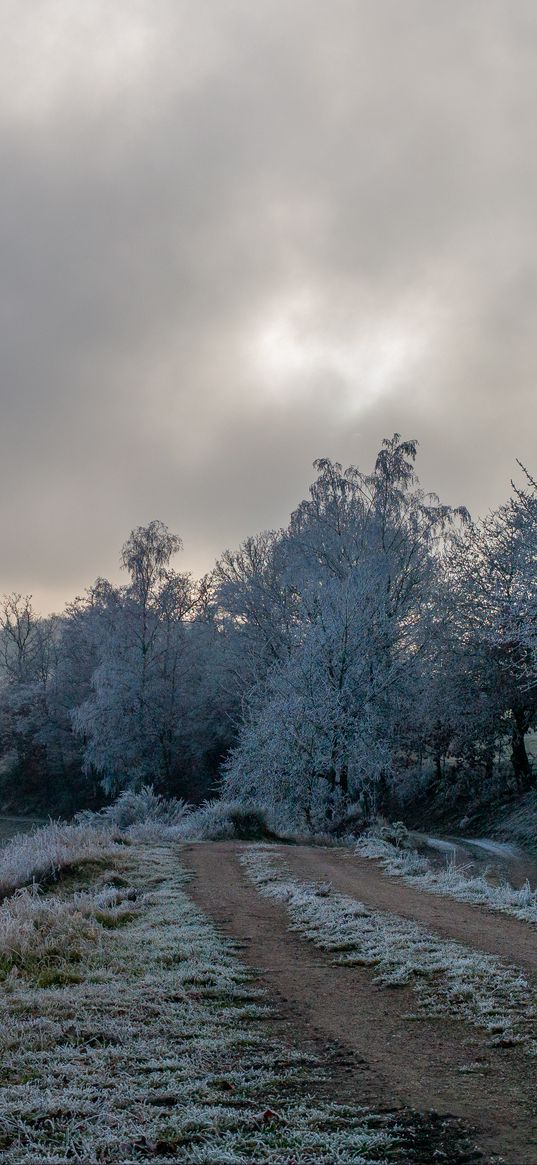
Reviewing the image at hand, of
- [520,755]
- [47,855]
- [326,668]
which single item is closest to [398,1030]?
[47,855]

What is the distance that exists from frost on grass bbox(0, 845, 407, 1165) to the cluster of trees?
8.96 m

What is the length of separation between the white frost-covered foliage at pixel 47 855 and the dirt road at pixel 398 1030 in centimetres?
361

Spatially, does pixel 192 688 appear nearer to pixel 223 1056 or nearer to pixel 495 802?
pixel 495 802

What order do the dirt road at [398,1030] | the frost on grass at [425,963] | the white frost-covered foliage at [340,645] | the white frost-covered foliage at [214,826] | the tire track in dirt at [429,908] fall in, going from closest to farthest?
the dirt road at [398,1030], the frost on grass at [425,963], the tire track in dirt at [429,908], the white frost-covered foliage at [214,826], the white frost-covered foliage at [340,645]

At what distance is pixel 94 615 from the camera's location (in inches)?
1860

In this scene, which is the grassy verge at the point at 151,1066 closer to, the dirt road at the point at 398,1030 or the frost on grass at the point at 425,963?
the dirt road at the point at 398,1030

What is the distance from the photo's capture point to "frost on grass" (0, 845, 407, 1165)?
3.63m

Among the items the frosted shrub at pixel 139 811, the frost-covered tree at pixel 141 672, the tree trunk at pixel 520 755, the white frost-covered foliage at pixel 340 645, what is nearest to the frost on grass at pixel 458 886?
the white frost-covered foliage at pixel 340 645

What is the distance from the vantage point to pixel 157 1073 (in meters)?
4.57

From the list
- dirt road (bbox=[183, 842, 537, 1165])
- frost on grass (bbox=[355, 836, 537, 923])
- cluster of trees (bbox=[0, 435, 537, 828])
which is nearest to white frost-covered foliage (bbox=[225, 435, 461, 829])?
cluster of trees (bbox=[0, 435, 537, 828])

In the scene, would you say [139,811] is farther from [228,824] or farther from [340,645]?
[340,645]

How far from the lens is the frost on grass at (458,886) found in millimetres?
10475

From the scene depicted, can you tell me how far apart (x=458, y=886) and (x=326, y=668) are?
47.9 ft

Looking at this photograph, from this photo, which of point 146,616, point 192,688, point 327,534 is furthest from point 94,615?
point 327,534
